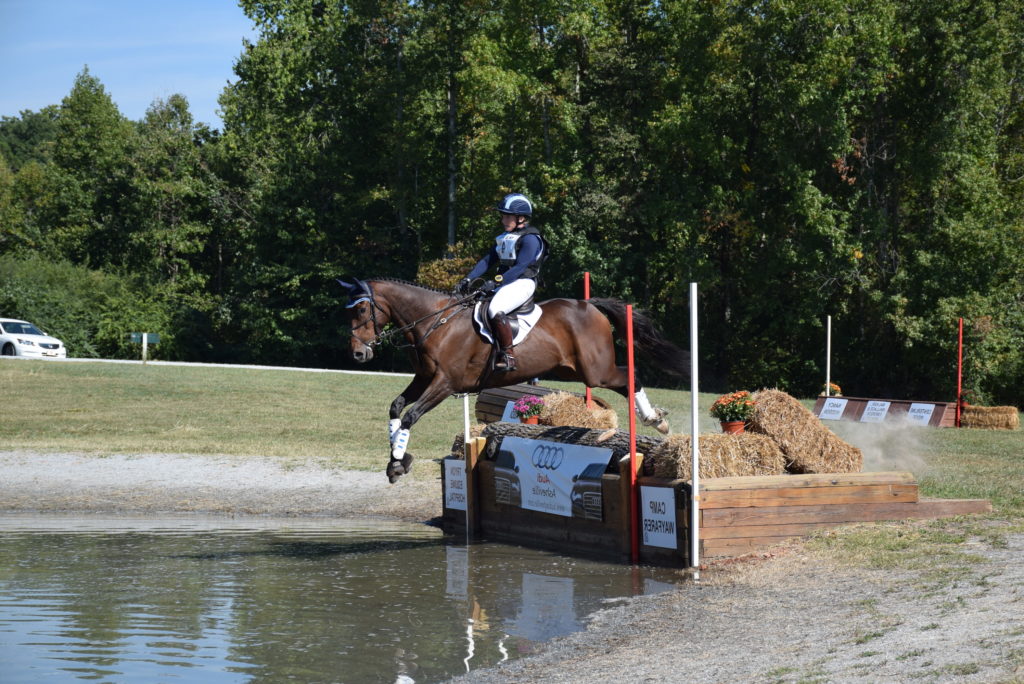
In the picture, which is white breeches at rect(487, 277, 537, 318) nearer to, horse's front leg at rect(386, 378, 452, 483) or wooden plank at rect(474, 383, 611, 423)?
horse's front leg at rect(386, 378, 452, 483)

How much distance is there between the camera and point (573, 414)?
42.3 feet

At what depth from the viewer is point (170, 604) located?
891cm

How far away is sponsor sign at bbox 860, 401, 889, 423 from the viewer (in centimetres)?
2434

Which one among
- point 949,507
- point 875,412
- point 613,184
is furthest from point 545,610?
point 613,184

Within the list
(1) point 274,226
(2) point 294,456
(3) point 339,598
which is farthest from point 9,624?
(1) point 274,226

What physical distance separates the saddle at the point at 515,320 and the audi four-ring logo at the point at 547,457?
1.22 metres

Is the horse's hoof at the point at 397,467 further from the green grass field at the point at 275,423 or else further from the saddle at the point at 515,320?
the green grass field at the point at 275,423

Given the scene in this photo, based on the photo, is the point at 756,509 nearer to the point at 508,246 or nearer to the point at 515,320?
the point at 515,320

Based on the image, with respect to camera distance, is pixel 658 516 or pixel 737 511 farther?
pixel 658 516

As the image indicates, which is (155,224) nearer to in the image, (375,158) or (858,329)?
(375,158)

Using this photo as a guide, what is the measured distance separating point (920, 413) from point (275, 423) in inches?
561

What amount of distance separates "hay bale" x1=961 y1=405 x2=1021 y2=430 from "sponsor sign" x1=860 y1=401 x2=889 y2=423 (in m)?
1.69

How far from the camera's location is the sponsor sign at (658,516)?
32.4 ft

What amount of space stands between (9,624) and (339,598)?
8.34ft
